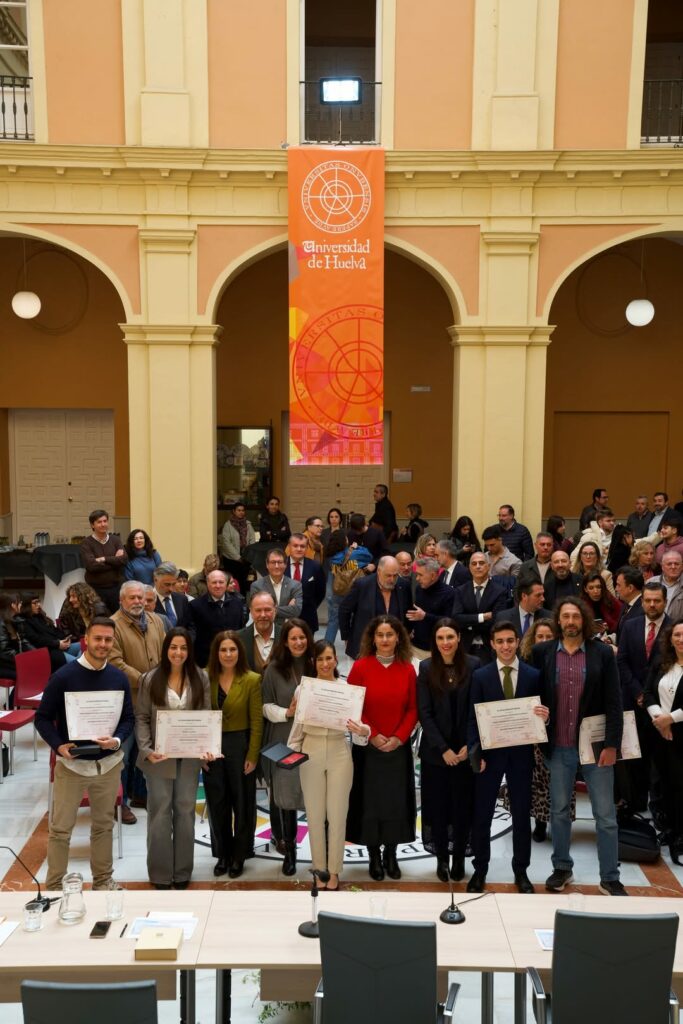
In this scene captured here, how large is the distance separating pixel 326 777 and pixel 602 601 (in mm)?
2969

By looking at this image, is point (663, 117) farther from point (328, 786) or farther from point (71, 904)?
point (71, 904)

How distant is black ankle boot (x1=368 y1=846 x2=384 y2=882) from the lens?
6176 millimetres

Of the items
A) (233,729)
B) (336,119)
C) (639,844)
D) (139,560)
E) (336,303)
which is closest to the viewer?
(233,729)

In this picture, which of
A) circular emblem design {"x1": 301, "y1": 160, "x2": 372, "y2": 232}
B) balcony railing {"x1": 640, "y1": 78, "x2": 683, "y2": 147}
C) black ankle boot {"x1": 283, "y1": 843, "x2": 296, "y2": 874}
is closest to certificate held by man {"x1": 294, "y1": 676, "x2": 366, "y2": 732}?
black ankle boot {"x1": 283, "y1": 843, "x2": 296, "y2": 874}

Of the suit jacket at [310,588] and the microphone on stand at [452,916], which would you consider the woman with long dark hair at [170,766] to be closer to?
the microphone on stand at [452,916]

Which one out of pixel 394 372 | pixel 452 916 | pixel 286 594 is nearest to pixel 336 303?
pixel 394 372

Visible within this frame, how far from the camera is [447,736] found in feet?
19.4

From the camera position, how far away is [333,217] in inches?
474

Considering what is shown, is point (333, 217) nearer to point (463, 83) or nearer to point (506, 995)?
point (463, 83)

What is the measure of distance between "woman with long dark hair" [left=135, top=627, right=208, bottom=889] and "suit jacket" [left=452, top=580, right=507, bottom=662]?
2.61 m

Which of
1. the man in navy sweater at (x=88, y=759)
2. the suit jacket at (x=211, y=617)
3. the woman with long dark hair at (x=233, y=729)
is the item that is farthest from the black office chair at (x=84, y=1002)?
the suit jacket at (x=211, y=617)

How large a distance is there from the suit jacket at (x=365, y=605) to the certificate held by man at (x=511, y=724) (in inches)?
84.4

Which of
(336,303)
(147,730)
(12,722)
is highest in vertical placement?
(336,303)

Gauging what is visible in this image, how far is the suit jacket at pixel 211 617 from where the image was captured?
7.54m
